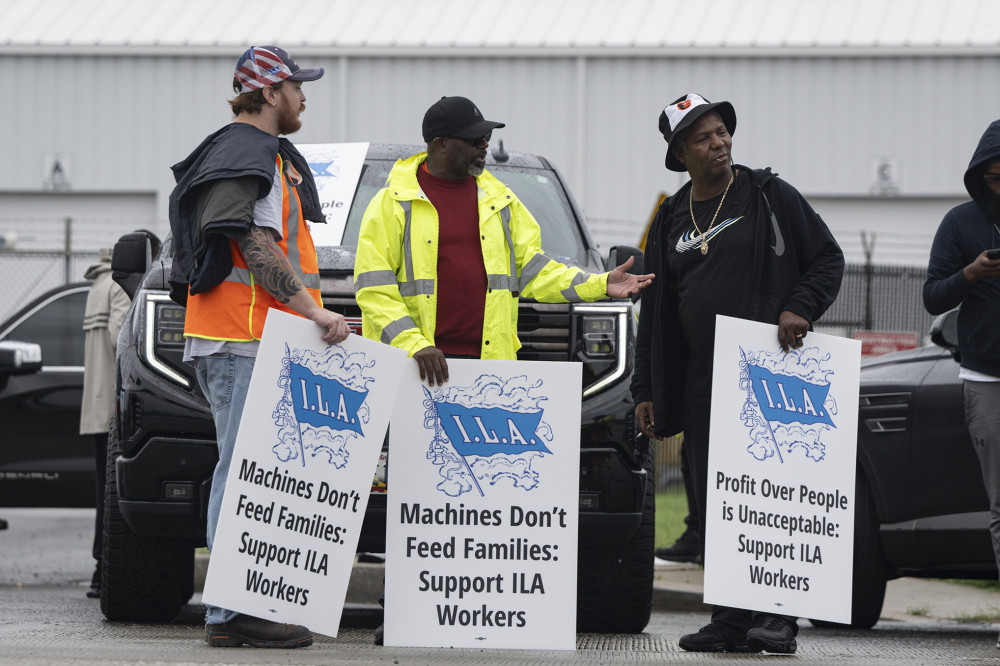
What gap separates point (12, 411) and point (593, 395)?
4.32 metres

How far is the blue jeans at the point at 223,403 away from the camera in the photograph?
486cm

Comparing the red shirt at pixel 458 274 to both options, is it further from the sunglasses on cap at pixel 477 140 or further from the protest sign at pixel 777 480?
the protest sign at pixel 777 480

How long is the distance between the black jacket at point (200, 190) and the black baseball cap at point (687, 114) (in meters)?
1.41

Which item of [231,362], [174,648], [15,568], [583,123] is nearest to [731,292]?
[231,362]

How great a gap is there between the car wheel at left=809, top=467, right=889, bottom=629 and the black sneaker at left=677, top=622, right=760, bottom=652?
1.50m

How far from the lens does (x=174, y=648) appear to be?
4.82 meters

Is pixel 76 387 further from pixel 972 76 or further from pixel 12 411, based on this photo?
pixel 972 76

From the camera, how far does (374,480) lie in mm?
5457

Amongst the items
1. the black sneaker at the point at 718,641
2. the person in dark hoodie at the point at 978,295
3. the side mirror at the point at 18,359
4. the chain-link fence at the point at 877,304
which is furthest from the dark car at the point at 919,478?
the chain-link fence at the point at 877,304

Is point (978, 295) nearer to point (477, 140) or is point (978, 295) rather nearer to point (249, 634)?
point (477, 140)

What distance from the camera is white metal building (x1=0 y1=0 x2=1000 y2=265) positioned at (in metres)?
22.3

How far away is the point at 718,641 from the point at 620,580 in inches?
33.5

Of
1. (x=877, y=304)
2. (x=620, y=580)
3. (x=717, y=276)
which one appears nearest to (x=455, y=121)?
(x=717, y=276)

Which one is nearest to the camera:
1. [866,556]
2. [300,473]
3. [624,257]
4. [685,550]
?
[300,473]
